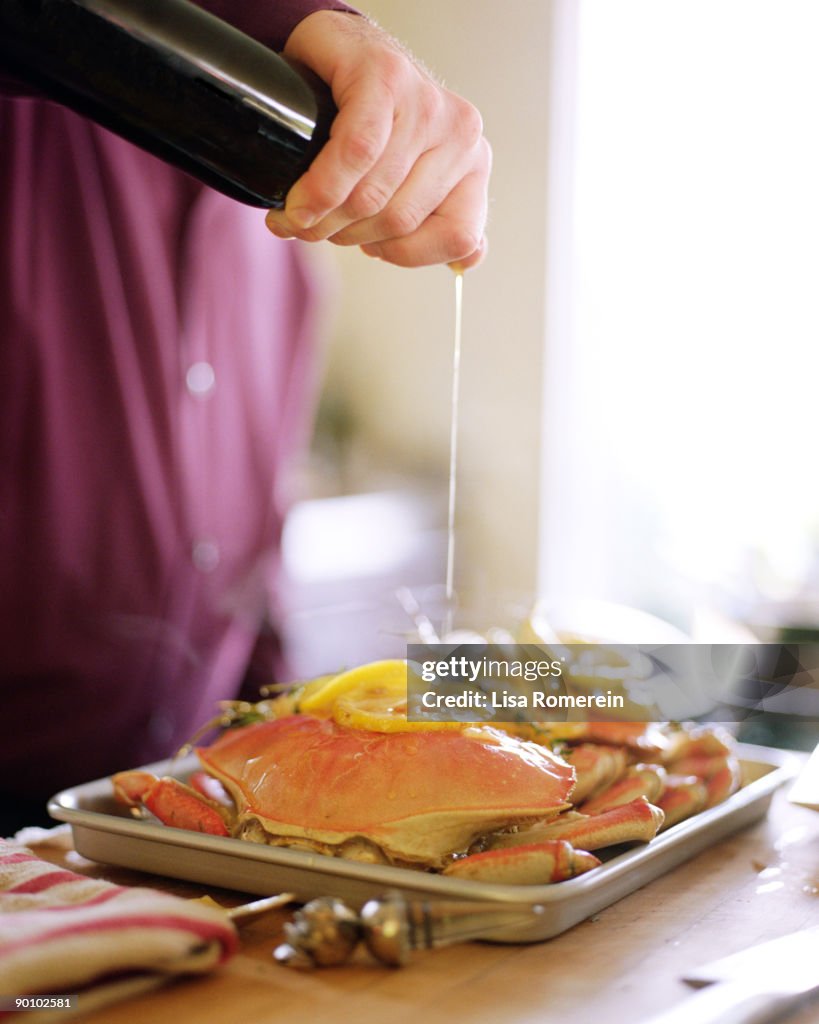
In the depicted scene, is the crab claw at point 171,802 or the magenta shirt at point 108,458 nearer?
the crab claw at point 171,802

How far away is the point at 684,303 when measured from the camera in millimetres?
3258

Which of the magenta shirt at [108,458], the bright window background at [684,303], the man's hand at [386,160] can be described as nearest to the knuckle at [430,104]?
the man's hand at [386,160]

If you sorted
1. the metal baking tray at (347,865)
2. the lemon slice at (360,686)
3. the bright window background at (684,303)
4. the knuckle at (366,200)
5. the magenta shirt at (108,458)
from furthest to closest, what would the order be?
the bright window background at (684,303)
the magenta shirt at (108,458)
the lemon slice at (360,686)
the knuckle at (366,200)
the metal baking tray at (347,865)

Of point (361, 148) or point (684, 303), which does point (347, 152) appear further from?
point (684, 303)

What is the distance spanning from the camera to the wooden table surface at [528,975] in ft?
1.95

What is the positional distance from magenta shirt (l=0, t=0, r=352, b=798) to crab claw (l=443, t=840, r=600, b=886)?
0.92m

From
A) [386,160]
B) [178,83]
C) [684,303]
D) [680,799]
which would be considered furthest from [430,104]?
[684,303]

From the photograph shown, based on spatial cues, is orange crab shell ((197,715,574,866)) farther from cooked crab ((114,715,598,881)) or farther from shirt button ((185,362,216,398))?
shirt button ((185,362,216,398))

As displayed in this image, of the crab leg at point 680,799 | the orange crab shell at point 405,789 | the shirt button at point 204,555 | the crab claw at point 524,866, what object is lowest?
the crab leg at point 680,799

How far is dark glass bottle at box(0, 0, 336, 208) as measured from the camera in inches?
27.3

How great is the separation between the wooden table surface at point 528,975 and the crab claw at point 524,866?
0.12ft

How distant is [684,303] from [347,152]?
8.67ft

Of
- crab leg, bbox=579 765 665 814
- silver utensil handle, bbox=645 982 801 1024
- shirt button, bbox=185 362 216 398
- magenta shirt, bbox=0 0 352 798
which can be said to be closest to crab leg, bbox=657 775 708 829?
crab leg, bbox=579 765 665 814

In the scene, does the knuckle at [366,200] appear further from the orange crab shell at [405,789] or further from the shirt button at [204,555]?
the shirt button at [204,555]
